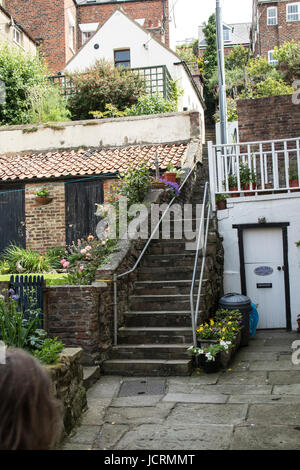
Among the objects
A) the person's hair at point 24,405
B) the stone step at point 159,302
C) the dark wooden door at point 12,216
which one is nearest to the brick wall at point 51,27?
the dark wooden door at point 12,216

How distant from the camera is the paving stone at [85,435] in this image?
4.93 m

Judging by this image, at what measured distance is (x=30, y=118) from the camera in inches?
679

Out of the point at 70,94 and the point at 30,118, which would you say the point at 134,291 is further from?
the point at 70,94

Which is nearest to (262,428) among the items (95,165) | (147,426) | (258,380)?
(147,426)

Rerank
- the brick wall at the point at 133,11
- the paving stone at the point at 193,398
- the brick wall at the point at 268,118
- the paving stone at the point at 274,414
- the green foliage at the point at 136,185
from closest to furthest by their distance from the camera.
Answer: the paving stone at the point at 274,414, the paving stone at the point at 193,398, the green foliage at the point at 136,185, the brick wall at the point at 268,118, the brick wall at the point at 133,11

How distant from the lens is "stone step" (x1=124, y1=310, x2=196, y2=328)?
8.16 m

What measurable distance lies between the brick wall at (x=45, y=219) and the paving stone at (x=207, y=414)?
821cm

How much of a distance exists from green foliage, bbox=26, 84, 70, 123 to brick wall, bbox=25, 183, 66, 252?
3.96 metres

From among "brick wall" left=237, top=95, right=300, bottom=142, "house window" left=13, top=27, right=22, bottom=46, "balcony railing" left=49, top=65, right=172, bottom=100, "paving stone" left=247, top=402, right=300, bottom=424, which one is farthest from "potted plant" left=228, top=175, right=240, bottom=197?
"house window" left=13, top=27, right=22, bottom=46

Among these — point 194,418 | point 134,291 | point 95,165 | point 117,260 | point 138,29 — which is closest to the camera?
point 194,418

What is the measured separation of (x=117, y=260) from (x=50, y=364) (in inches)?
127

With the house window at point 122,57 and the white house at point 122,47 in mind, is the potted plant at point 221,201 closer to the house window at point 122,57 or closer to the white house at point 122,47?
the white house at point 122,47

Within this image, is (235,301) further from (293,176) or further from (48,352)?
(48,352)

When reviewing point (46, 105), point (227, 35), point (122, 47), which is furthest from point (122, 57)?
point (227, 35)
